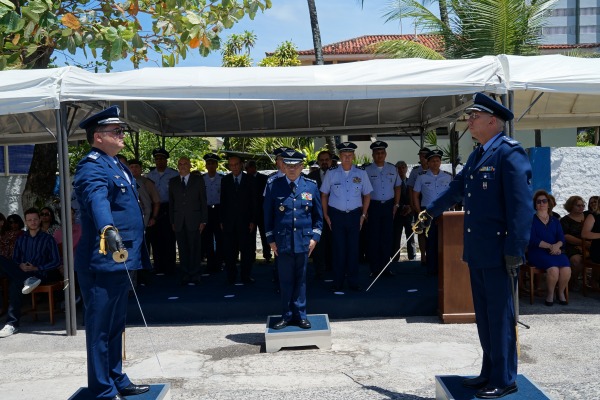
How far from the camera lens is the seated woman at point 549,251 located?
750cm

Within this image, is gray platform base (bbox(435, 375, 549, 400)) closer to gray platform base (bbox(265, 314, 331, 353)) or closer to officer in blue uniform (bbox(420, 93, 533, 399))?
officer in blue uniform (bbox(420, 93, 533, 399))

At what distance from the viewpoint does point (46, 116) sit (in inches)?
383

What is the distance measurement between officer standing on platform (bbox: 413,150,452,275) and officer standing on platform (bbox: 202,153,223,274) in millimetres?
3083

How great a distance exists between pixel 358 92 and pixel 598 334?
3.45 m

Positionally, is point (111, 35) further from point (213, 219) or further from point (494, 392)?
point (494, 392)

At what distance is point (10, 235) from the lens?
7.92 metres

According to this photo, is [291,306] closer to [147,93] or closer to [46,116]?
[147,93]

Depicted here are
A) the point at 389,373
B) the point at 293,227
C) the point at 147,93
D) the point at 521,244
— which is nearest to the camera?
the point at 521,244

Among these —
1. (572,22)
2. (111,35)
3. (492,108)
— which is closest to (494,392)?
(492,108)

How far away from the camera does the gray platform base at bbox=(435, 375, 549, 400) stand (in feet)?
13.4

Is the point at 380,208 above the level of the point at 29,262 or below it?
above

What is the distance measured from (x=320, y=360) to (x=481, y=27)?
1041cm

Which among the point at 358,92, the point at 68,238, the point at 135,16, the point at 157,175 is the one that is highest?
the point at 135,16

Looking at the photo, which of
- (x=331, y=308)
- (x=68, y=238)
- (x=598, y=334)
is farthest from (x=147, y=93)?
(x=598, y=334)
